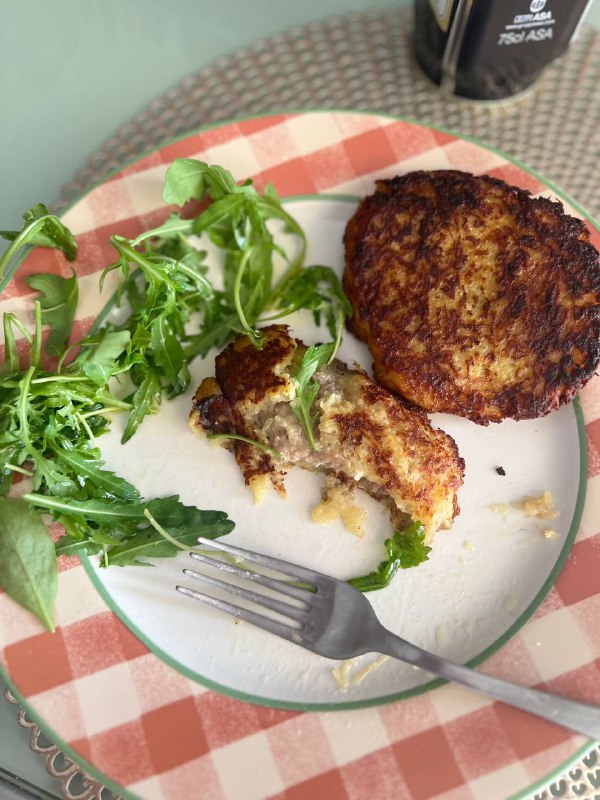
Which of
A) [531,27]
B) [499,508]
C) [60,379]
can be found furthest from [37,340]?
[531,27]

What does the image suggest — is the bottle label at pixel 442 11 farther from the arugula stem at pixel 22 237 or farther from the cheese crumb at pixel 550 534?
the cheese crumb at pixel 550 534

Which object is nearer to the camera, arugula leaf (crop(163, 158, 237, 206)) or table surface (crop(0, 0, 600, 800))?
arugula leaf (crop(163, 158, 237, 206))

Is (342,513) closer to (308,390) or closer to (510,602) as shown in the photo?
(308,390)

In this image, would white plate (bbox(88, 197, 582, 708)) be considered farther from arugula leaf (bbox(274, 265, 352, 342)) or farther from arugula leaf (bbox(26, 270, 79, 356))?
arugula leaf (bbox(26, 270, 79, 356))

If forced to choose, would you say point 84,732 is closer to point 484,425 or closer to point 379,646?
point 379,646

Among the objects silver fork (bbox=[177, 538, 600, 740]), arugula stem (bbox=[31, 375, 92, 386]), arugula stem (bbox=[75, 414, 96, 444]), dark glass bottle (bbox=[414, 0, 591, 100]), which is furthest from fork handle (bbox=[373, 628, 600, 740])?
dark glass bottle (bbox=[414, 0, 591, 100])
